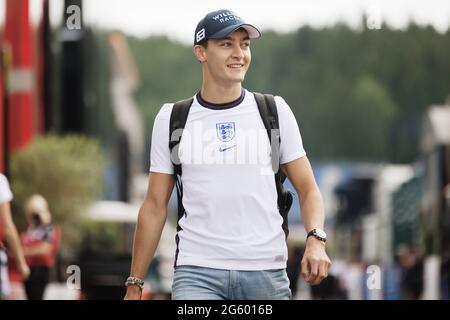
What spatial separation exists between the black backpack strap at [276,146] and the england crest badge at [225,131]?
5.3 inches

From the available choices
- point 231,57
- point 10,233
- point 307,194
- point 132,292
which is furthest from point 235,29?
point 10,233

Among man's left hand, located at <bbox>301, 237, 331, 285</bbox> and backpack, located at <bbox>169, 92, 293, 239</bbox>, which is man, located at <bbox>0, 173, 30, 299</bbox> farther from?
man's left hand, located at <bbox>301, 237, 331, 285</bbox>

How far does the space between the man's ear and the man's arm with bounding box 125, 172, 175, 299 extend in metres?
0.52

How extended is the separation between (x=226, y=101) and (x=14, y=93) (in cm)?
2436

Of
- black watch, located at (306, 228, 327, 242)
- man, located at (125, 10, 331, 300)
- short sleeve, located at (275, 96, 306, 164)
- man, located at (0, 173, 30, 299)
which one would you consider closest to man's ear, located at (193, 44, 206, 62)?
man, located at (125, 10, 331, 300)

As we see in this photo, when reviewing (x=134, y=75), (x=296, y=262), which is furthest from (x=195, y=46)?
(x=134, y=75)

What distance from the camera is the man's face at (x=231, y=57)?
5.85m

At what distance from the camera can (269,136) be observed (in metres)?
5.78

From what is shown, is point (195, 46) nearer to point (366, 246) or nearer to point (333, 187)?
point (366, 246)

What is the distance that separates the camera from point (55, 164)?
2650 centimetres

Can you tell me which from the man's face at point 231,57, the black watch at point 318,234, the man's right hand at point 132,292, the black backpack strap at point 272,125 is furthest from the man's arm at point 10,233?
the black watch at point 318,234

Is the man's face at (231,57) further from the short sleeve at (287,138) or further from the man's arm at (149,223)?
the man's arm at (149,223)

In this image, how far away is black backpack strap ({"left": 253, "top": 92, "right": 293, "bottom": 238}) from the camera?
5770 mm
